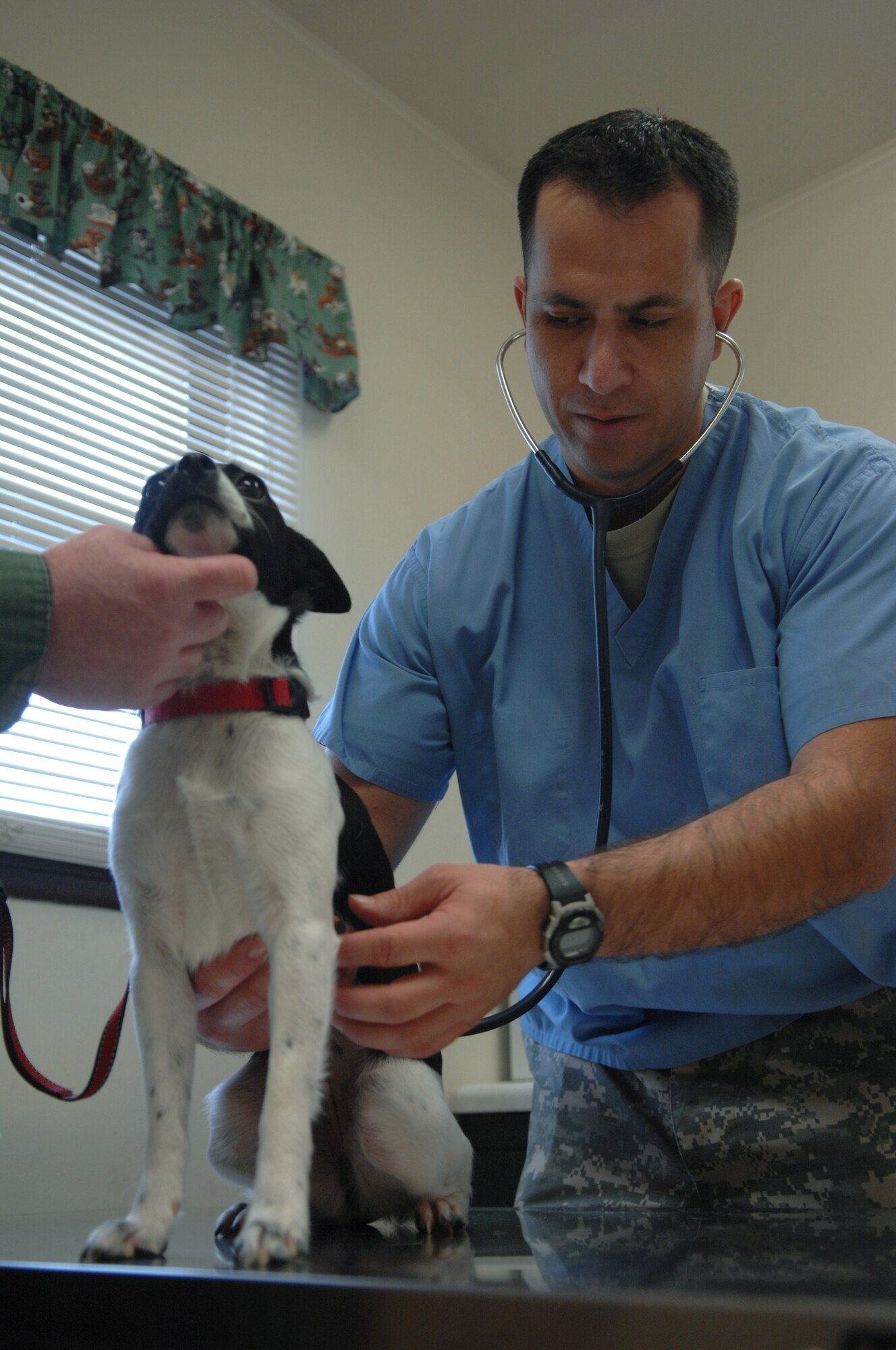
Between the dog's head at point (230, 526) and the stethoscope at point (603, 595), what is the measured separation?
337mm

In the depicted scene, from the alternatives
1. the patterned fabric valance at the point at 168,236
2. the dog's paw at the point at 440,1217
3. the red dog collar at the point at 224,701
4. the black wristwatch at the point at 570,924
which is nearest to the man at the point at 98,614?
the red dog collar at the point at 224,701

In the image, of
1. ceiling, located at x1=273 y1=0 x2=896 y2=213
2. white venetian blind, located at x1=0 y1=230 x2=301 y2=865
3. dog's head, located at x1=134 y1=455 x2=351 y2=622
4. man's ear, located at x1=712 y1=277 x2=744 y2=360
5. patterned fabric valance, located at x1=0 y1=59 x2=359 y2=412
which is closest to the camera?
dog's head, located at x1=134 y1=455 x2=351 y2=622

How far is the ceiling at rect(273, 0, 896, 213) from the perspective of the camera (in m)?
3.40

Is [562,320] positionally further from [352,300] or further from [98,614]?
[352,300]

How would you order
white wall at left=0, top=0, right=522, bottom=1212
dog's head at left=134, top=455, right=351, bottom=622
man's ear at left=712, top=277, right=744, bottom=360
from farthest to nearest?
white wall at left=0, top=0, right=522, bottom=1212 < man's ear at left=712, top=277, right=744, bottom=360 < dog's head at left=134, top=455, right=351, bottom=622

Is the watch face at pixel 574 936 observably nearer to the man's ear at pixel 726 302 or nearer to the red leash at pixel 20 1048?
the red leash at pixel 20 1048

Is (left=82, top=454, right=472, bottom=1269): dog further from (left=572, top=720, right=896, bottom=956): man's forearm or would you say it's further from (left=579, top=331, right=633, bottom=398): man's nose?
(left=579, top=331, right=633, bottom=398): man's nose

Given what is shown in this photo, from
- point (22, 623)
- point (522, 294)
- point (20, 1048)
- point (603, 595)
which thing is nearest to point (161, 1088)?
point (20, 1048)

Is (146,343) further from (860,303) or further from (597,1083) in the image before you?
(860,303)

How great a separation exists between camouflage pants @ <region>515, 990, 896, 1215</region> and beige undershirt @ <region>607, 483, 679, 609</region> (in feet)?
2.04

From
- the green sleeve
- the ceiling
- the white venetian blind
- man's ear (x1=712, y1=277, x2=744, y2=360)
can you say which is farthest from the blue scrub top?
the ceiling

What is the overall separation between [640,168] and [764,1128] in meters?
1.22

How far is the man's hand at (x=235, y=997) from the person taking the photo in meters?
1.02

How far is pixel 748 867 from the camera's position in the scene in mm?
1051
